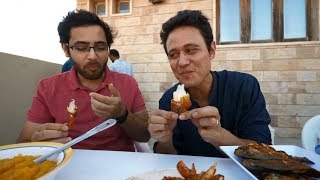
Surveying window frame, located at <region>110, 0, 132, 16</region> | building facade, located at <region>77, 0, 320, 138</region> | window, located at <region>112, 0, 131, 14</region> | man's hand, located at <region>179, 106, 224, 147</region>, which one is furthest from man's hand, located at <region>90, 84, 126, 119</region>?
window, located at <region>112, 0, 131, 14</region>

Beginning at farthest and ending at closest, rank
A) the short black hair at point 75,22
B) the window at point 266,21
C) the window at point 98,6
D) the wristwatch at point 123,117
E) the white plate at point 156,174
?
the window at point 98,6 < the window at point 266,21 < the short black hair at point 75,22 < the wristwatch at point 123,117 < the white plate at point 156,174

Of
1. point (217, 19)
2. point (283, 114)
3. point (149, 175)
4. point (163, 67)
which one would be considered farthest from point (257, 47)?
point (149, 175)

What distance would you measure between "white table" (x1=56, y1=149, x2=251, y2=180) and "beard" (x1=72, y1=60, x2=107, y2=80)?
890 mm

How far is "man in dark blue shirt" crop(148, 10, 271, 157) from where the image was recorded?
6.46ft

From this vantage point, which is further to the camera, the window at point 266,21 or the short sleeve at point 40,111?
the window at point 266,21

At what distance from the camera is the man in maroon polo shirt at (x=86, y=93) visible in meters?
2.29

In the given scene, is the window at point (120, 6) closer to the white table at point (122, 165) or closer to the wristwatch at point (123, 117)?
the wristwatch at point (123, 117)

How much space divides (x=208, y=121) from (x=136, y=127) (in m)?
0.87

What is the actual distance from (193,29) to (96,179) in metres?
1.36

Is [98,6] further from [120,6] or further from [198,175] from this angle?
[198,175]

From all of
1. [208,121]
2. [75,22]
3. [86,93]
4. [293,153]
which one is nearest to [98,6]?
[75,22]

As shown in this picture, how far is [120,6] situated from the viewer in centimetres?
814

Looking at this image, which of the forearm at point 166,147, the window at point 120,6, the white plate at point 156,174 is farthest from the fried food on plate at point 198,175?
the window at point 120,6

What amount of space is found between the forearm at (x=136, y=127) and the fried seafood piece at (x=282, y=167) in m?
1.20
